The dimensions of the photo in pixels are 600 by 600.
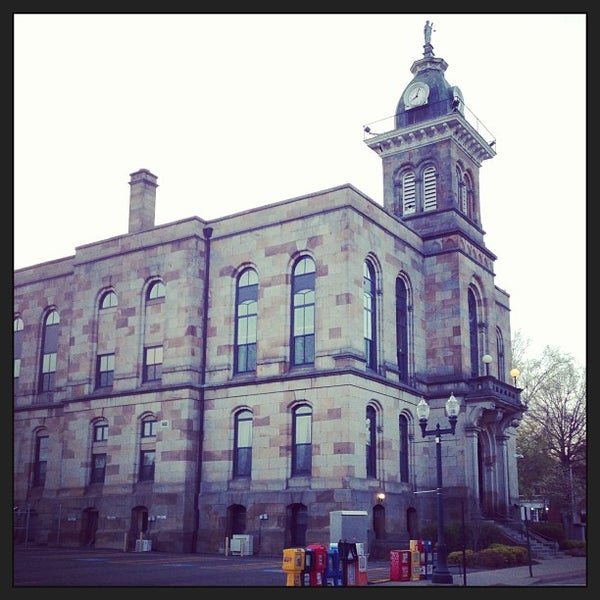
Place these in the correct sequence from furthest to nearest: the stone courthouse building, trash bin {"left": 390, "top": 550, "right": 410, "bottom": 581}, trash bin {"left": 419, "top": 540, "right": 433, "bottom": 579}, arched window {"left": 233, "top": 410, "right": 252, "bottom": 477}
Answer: arched window {"left": 233, "top": 410, "right": 252, "bottom": 477} < the stone courthouse building < trash bin {"left": 419, "top": 540, "right": 433, "bottom": 579} < trash bin {"left": 390, "top": 550, "right": 410, "bottom": 581}

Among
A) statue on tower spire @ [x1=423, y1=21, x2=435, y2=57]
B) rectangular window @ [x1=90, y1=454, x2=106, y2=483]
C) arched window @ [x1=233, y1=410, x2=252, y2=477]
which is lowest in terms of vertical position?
rectangular window @ [x1=90, y1=454, x2=106, y2=483]

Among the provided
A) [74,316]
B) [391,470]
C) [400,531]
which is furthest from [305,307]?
[74,316]

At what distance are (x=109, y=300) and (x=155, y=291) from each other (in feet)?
10.9

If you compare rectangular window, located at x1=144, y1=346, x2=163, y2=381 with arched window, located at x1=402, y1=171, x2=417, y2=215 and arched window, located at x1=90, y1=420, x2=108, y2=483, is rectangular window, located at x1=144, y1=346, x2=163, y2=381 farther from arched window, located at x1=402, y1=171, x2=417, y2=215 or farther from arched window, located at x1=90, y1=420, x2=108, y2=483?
arched window, located at x1=402, y1=171, x2=417, y2=215

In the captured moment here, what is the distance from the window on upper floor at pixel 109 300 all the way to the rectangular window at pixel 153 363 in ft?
13.3

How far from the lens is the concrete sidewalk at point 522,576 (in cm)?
2528

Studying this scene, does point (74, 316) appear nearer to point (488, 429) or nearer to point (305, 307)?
point (305, 307)

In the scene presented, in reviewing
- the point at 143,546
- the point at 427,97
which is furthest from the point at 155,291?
the point at 427,97

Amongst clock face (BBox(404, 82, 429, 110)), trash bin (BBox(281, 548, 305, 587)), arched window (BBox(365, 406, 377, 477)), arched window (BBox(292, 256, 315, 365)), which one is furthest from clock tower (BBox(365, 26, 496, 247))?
trash bin (BBox(281, 548, 305, 587))

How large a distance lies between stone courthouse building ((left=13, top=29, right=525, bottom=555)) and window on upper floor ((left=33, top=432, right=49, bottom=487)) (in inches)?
3.9

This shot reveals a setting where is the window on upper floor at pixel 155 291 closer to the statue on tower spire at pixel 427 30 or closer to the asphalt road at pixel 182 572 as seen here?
the asphalt road at pixel 182 572

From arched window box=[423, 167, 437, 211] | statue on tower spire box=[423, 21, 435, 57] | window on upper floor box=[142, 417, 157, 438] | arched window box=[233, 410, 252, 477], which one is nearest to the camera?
arched window box=[233, 410, 252, 477]

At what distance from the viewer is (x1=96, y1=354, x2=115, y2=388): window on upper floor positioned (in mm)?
42784

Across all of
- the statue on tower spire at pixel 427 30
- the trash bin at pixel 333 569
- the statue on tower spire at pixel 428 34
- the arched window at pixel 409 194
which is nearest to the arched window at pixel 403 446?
the arched window at pixel 409 194
